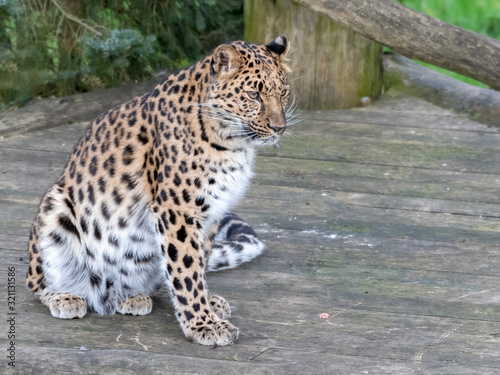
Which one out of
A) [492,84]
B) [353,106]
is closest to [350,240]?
[492,84]

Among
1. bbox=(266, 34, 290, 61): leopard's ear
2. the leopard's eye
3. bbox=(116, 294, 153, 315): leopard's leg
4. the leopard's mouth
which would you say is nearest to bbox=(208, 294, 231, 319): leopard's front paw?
bbox=(116, 294, 153, 315): leopard's leg

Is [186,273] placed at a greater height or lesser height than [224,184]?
lesser

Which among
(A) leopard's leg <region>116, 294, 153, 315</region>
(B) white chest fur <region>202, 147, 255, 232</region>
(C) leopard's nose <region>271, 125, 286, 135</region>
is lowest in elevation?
(A) leopard's leg <region>116, 294, 153, 315</region>

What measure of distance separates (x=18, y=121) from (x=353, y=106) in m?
2.53

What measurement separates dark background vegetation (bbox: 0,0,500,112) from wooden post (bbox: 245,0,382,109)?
620 millimetres

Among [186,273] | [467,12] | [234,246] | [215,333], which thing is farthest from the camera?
[467,12]

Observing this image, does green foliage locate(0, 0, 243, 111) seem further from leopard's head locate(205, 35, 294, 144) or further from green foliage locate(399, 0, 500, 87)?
leopard's head locate(205, 35, 294, 144)

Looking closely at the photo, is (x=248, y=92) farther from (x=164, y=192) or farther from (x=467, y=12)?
(x=467, y=12)

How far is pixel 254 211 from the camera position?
205 inches

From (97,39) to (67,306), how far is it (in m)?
3.37

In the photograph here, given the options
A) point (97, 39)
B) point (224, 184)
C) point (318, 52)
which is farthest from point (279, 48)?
point (97, 39)

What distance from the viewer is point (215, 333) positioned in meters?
3.62

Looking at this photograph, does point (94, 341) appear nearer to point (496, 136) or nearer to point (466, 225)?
point (466, 225)

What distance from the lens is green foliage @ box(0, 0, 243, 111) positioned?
671 centimetres
